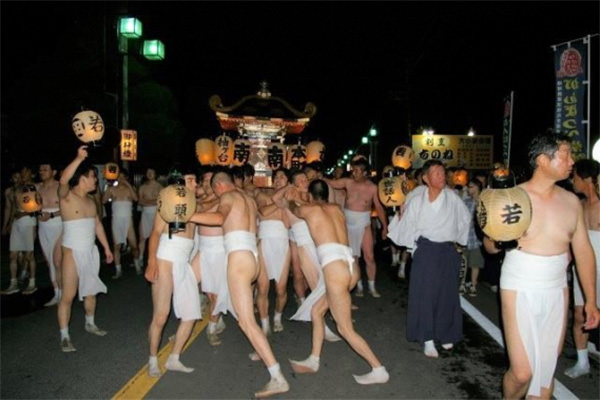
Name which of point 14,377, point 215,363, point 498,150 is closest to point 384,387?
point 215,363

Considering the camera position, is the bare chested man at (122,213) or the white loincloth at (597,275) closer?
the white loincloth at (597,275)

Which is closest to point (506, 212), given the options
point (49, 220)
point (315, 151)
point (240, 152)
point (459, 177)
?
point (49, 220)

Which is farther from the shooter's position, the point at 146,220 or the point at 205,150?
the point at 205,150

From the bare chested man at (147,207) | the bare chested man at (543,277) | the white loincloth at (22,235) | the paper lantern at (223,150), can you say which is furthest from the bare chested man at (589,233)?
the paper lantern at (223,150)

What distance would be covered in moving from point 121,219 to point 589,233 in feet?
28.9

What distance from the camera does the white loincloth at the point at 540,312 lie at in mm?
3426

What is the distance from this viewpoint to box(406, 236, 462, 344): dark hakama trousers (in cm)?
562

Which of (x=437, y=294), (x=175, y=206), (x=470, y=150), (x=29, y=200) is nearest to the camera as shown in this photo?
(x=175, y=206)

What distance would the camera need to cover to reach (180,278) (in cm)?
495

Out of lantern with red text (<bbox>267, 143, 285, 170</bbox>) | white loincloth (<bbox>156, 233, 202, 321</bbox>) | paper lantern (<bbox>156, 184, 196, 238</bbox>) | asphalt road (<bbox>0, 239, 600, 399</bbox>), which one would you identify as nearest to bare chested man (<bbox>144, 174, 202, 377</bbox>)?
white loincloth (<bbox>156, 233, 202, 321</bbox>)

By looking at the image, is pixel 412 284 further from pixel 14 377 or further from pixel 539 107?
pixel 539 107

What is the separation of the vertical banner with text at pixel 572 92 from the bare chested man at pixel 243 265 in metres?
8.61

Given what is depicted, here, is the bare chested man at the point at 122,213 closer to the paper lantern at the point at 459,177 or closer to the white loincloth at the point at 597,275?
the paper lantern at the point at 459,177

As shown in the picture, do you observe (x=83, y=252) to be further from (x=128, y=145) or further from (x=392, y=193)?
(x=128, y=145)
